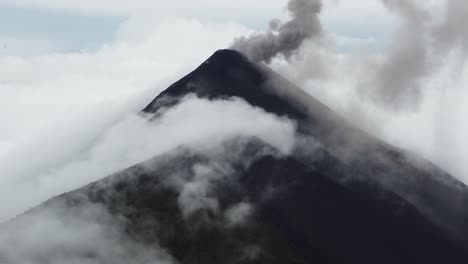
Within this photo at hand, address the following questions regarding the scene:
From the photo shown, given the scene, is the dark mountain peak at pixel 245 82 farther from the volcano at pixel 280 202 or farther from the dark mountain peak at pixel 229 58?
the volcano at pixel 280 202

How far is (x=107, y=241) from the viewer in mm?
153750

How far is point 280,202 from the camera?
157m

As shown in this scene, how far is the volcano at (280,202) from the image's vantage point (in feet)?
475

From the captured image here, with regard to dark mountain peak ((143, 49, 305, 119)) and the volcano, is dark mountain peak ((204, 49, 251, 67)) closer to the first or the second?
dark mountain peak ((143, 49, 305, 119))

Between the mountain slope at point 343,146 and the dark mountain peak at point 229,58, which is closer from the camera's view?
the mountain slope at point 343,146

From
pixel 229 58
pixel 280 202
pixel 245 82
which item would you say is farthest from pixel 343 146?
pixel 229 58

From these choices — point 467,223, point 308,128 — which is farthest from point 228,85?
point 467,223

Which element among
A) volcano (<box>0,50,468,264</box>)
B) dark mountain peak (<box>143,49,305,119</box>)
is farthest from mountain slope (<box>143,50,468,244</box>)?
volcano (<box>0,50,468,264</box>)

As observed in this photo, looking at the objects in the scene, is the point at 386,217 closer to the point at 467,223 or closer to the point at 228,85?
the point at 467,223

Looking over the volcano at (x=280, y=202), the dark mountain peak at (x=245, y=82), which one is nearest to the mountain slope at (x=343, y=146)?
the dark mountain peak at (x=245, y=82)

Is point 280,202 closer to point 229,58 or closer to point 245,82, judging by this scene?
point 245,82

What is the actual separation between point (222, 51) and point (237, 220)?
200 feet

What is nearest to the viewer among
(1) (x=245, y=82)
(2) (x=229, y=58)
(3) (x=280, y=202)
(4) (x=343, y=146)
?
(3) (x=280, y=202)

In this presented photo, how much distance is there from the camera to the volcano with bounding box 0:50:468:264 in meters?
145
